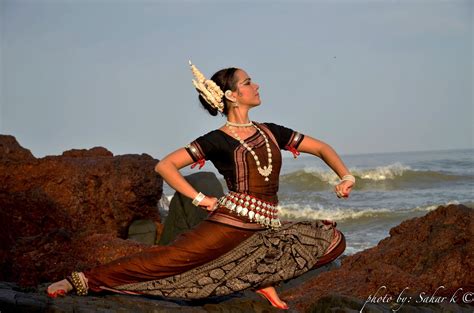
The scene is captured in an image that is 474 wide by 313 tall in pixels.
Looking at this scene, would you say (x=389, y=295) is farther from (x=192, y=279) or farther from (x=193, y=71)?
(x=193, y=71)

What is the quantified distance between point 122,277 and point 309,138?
1.98 m

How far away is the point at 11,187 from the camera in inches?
377

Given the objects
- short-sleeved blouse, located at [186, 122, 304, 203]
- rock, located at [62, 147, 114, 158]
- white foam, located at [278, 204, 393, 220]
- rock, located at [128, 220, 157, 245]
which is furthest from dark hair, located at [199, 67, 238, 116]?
white foam, located at [278, 204, 393, 220]

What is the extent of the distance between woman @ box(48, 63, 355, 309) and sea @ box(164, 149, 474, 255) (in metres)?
9.25

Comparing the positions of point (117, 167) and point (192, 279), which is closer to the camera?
point (192, 279)

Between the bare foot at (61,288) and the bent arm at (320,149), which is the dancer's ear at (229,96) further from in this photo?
the bare foot at (61,288)

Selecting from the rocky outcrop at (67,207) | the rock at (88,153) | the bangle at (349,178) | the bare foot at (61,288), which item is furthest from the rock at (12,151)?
the bangle at (349,178)

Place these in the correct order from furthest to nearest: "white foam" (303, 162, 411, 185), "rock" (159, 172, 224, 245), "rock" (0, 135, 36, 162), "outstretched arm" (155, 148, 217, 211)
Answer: "white foam" (303, 162, 411, 185)
"rock" (159, 172, 224, 245)
"rock" (0, 135, 36, 162)
"outstretched arm" (155, 148, 217, 211)

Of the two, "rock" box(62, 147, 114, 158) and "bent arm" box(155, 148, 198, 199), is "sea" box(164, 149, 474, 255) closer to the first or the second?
"rock" box(62, 147, 114, 158)

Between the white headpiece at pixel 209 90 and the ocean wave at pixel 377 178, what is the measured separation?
74.0 ft

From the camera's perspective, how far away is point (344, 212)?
67.7ft

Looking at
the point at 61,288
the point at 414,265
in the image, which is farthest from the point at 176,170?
the point at 414,265

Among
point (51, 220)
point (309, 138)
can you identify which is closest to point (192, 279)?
point (309, 138)

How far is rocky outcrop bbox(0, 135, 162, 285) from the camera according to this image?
7375mm
